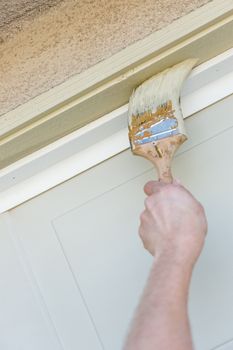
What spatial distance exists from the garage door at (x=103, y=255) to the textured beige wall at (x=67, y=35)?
34 centimetres

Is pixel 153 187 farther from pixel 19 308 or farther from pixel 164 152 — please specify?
pixel 19 308

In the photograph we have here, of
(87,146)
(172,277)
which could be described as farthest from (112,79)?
(172,277)

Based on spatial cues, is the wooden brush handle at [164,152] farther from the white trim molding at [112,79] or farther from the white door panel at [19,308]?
the white door panel at [19,308]

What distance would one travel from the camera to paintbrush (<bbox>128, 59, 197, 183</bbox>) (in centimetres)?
157

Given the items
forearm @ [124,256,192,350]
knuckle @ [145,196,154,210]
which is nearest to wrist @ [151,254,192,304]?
forearm @ [124,256,192,350]

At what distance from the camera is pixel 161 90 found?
163cm

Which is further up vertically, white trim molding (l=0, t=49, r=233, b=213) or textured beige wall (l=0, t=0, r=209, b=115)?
textured beige wall (l=0, t=0, r=209, b=115)

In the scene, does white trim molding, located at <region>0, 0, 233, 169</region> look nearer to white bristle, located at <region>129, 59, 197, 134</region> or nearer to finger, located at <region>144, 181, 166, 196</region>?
white bristle, located at <region>129, 59, 197, 134</region>

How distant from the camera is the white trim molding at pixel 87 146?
173 cm

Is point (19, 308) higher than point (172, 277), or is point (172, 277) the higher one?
point (19, 308)

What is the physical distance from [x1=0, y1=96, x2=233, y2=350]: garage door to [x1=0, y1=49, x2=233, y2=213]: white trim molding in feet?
0.11

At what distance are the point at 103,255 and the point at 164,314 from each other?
740 millimetres

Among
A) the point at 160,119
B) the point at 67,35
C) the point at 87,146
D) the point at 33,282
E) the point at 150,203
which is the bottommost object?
the point at 150,203

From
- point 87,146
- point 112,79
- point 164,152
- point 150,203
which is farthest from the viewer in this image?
point 87,146
